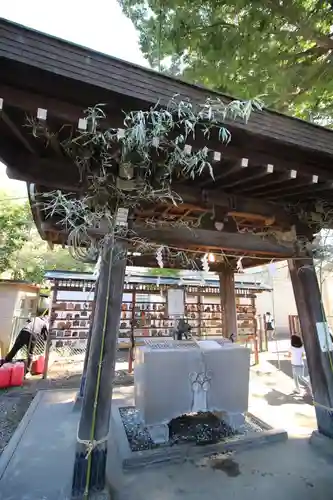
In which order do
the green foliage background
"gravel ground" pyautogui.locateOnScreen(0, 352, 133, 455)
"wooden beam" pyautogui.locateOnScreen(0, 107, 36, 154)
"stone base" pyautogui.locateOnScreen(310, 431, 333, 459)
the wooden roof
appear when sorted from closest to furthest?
the wooden roof, "wooden beam" pyautogui.locateOnScreen(0, 107, 36, 154), "stone base" pyautogui.locateOnScreen(310, 431, 333, 459), "gravel ground" pyautogui.locateOnScreen(0, 352, 133, 455), the green foliage background

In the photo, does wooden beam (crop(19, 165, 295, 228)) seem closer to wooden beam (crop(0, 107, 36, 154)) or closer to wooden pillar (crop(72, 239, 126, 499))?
wooden beam (crop(0, 107, 36, 154))

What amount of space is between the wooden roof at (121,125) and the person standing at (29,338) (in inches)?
161

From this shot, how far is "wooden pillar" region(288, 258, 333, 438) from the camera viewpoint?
3223 mm

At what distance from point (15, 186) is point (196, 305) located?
11.6 m

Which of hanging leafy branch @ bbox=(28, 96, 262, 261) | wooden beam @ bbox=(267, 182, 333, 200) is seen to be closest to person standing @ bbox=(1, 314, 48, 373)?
hanging leafy branch @ bbox=(28, 96, 262, 261)

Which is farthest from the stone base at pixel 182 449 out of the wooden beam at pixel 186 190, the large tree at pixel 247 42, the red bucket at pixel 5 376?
the large tree at pixel 247 42

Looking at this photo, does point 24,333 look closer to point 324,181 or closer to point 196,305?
point 196,305

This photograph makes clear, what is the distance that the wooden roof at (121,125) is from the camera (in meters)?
1.92

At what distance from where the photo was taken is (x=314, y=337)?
3330 millimetres

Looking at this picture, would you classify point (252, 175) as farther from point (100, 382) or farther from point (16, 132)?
point (100, 382)

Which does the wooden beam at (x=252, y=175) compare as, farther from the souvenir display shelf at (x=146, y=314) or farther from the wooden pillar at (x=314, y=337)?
the souvenir display shelf at (x=146, y=314)

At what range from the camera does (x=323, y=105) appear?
6.07 meters

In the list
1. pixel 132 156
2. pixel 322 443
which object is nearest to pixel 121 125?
pixel 132 156

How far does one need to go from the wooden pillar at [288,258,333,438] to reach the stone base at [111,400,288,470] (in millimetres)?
630
